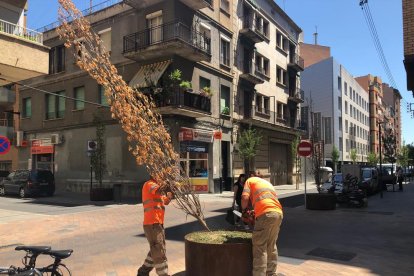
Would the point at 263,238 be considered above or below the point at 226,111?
below

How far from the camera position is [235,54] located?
29703 mm

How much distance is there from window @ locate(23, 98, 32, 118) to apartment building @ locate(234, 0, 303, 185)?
15671mm

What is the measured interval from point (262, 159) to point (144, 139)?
2793 centimetres

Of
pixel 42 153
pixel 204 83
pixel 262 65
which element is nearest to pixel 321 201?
pixel 204 83

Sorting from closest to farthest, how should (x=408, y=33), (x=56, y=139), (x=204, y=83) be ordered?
(x=408, y=33) < (x=204, y=83) < (x=56, y=139)

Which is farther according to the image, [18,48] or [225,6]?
[225,6]

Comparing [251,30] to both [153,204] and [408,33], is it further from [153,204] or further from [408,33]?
[153,204]

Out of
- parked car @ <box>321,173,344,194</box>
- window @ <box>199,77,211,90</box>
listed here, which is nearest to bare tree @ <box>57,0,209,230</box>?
parked car @ <box>321,173,344,194</box>

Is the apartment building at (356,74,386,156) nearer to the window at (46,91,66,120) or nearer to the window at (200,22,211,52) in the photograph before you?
the window at (200,22,211,52)

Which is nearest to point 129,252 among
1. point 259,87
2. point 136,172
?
point 136,172

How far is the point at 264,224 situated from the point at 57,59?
28.1m

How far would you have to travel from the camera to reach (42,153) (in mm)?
30094

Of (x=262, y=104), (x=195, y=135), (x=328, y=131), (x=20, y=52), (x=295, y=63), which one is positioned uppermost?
(x=295, y=63)

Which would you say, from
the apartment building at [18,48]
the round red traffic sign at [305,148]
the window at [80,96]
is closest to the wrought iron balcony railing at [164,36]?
the window at [80,96]
